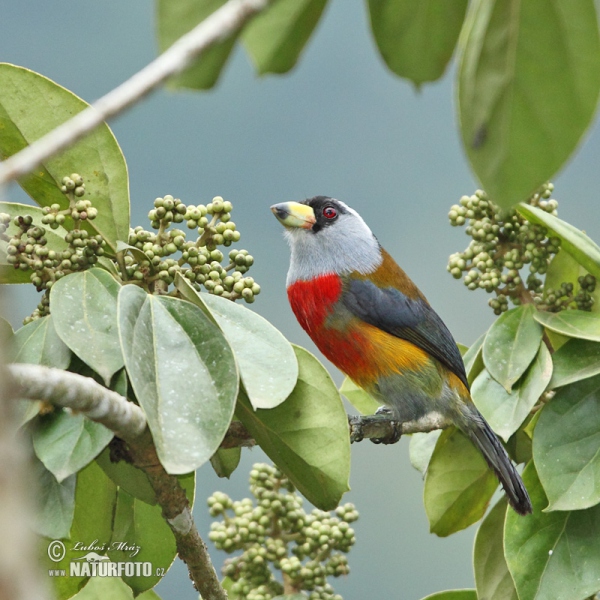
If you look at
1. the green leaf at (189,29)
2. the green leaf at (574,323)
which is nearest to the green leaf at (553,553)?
the green leaf at (574,323)

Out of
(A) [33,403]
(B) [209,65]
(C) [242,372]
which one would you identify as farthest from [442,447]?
(B) [209,65]

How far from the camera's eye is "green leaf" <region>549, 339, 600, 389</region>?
2061 millimetres

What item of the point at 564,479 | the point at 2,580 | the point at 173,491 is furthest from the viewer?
the point at 564,479

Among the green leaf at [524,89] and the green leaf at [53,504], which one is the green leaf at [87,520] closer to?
the green leaf at [53,504]

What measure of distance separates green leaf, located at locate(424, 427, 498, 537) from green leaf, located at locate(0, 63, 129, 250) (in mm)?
1166

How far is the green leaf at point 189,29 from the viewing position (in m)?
1.18

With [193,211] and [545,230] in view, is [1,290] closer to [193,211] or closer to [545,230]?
[193,211]

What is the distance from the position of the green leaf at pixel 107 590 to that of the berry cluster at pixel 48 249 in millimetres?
715

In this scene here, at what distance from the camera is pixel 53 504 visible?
1.54 meters

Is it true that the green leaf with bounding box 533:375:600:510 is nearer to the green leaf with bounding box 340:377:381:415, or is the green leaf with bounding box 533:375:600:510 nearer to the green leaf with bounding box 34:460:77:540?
the green leaf with bounding box 340:377:381:415

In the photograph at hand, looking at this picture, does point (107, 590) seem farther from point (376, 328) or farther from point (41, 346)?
point (376, 328)

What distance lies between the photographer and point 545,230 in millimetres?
2258

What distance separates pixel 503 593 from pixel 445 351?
886mm

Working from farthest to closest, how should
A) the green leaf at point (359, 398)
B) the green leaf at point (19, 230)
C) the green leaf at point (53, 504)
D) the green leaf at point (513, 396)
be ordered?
the green leaf at point (359, 398), the green leaf at point (513, 396), the green leaf at point (19, 230), the green leaf at point (53, 504)
